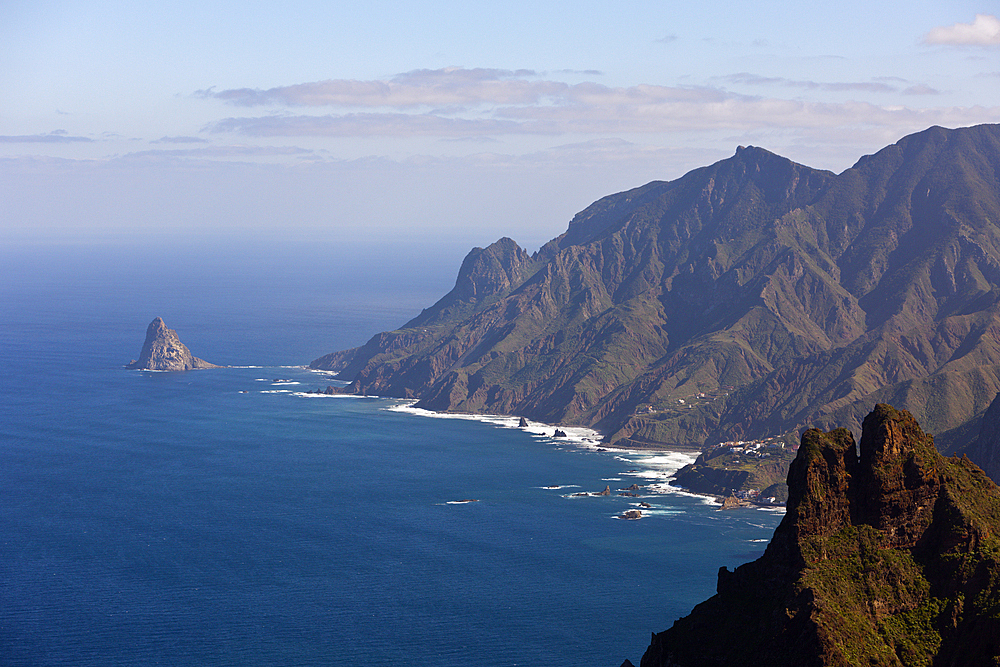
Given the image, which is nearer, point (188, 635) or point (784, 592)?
point (784, 592)

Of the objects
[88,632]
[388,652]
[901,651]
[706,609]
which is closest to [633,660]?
[388,652]

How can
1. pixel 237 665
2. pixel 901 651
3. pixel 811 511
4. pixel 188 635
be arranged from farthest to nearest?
pixel 188 635 < pixel 237 665 < pixel 811 511 < pixel 901 651

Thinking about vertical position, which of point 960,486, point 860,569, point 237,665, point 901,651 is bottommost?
point 237,665

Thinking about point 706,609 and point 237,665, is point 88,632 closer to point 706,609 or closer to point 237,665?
point 237,665

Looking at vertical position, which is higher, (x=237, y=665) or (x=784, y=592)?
(x=784, y=592)

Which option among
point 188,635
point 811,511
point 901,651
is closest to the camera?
point 901,651

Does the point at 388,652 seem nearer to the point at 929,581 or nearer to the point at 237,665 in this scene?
the point at 237,665
